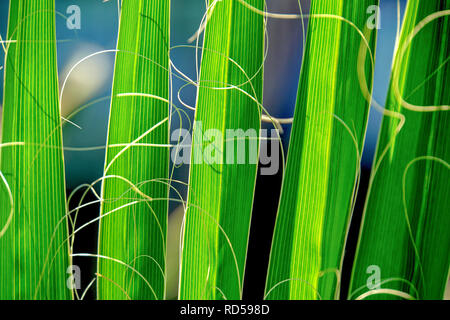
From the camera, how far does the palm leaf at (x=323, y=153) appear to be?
1.55ft

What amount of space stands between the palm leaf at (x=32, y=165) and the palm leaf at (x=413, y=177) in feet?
1.94

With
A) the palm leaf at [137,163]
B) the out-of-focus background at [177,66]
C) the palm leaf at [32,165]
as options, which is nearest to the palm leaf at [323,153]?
the out-of-focus background at [177,66]

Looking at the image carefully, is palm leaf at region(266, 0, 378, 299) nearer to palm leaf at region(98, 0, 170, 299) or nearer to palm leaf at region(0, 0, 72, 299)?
palm leaf at region(98, 0, 170, 299)

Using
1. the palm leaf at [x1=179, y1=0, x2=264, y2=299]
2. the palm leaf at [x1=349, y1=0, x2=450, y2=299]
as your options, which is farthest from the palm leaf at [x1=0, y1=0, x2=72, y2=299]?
the palm leaf at [x1=349, y1=0, x2=450, y2=299]

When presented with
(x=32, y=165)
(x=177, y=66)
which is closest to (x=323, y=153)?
(x=177, y=66)

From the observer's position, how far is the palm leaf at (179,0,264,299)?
0.48 meters

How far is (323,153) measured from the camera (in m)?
0.48

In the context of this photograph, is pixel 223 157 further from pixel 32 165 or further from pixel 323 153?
pixel 32 165

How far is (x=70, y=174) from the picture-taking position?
0.50 metres

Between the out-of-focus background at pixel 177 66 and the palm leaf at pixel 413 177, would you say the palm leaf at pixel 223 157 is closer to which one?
the out-of-focus background at pixel 177 66

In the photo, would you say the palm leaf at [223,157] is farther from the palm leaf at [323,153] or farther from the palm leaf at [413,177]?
the palm leaf at [413,177]

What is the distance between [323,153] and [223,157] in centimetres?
19

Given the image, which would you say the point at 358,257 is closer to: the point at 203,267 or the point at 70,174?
the point at 203,267

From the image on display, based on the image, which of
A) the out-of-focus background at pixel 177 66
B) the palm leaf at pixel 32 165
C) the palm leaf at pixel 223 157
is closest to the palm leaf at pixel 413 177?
the out-of-focus background at pixel 177 66
